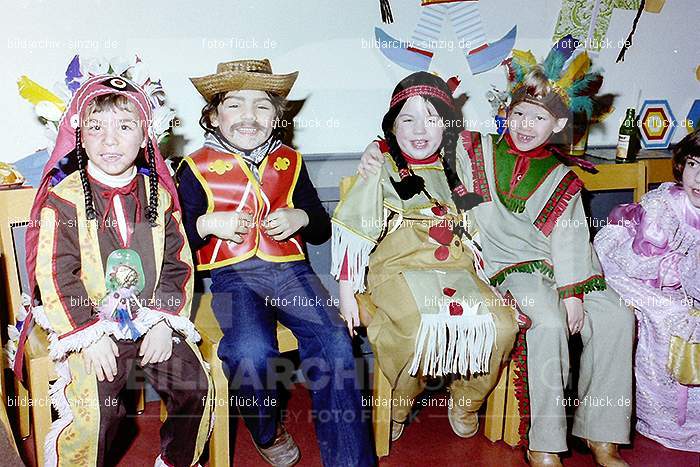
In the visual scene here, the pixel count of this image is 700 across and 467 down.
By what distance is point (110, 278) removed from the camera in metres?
2.13

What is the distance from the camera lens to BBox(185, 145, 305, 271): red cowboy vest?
7.96 ft

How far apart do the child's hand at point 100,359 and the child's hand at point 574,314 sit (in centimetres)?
141

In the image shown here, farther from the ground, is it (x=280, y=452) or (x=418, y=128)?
(x=418, y=128)

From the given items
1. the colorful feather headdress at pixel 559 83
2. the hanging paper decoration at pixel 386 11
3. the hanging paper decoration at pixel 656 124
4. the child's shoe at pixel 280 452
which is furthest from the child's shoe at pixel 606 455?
the hanging paper decoration at pixel 386 11

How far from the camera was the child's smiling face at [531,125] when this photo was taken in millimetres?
2508

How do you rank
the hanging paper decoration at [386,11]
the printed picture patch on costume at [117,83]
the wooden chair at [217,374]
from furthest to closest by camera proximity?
the hanging paper decoration at [386,11] → the wooden chair at [217,374] → the printed picture patch on costume at [117,83]

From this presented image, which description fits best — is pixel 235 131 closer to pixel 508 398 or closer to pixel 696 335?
pixel 508 398

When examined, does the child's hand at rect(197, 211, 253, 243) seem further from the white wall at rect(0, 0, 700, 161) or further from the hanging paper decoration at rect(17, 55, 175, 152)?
the white wall at rect(0, 0, 700, 161)

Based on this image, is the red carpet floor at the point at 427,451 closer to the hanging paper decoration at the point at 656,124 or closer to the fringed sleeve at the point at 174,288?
the fringed sleeve at the point at 174,288

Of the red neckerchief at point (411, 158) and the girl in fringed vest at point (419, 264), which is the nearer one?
the girl in fringed vest at point (419, 264)

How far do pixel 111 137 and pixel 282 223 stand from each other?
1.97 ft

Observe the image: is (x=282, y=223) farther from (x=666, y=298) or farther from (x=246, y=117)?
(x=666, y=298)

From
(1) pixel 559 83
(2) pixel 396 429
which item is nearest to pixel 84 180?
(2) pixel 396 429

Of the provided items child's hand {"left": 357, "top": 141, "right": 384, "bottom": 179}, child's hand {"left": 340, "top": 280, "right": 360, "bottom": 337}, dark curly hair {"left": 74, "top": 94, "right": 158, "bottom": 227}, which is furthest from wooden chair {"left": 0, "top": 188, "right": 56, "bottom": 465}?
child's hand {"left": 357, "top": 141, "right": 384, "bottom": 179}
